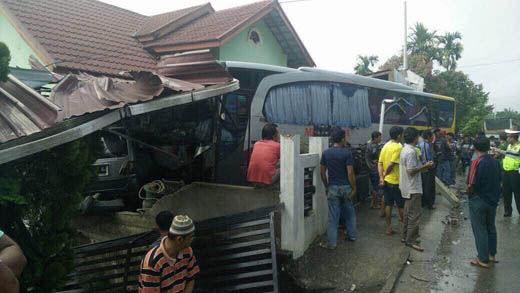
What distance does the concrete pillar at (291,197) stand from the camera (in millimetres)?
4297

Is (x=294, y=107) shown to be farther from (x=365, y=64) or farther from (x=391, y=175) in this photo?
(x=365, y=64)

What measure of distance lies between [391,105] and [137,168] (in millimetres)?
9581

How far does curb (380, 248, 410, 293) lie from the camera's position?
3613 millimetres

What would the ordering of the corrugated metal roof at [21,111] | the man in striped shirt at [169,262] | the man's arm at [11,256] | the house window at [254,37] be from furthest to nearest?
the house window at [254,37] < the man in striped shirt at [169,262] < the corrugated metal roof at [21,111] < the man's arm at [11,256]

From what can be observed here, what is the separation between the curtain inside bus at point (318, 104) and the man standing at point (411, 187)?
12.7 ft

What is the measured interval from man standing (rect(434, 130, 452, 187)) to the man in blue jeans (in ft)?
18.1

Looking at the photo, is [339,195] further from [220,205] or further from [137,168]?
[137,168]

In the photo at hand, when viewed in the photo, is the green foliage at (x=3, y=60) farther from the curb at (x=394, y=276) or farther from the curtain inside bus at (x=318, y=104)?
the curtain inside bus at (x=318, y=104)

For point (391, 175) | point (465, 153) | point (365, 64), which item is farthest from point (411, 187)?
point (365, 64)

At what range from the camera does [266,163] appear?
15.8 ft

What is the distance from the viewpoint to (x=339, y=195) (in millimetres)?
4637

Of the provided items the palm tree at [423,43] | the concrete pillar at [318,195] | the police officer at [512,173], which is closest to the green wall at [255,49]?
the concrete pillar at [318,195]

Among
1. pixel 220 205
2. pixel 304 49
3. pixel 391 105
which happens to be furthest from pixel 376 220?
pixel 304 49

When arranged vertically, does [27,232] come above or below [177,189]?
above
